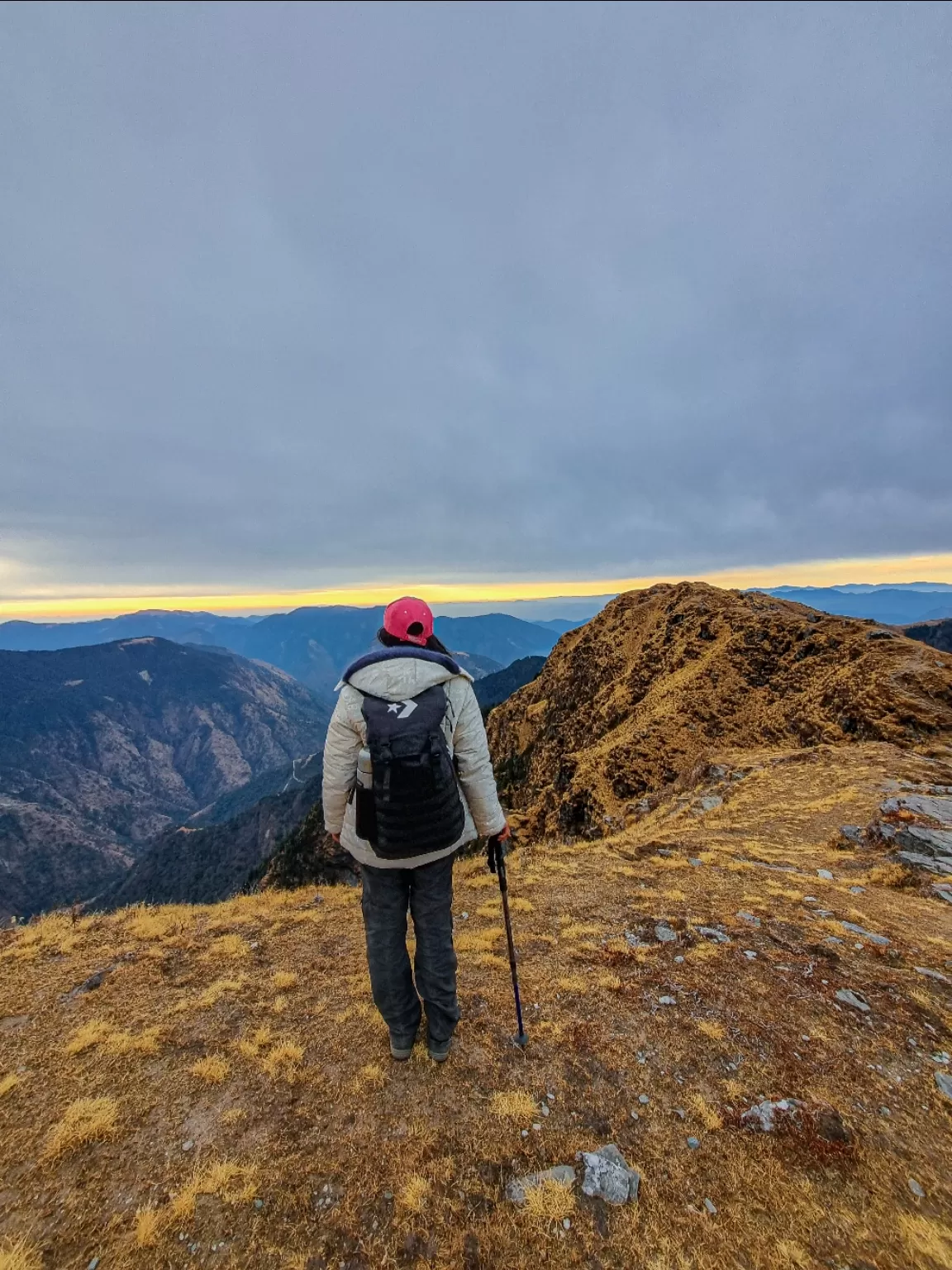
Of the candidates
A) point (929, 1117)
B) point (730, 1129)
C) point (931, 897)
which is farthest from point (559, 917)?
point (931, 897)

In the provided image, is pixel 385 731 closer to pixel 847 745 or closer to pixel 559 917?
pixel 559 917

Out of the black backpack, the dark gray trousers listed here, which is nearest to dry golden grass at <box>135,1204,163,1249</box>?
the dark gray trousers

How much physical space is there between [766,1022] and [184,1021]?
728 cm

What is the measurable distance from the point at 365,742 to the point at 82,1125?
4.44 m

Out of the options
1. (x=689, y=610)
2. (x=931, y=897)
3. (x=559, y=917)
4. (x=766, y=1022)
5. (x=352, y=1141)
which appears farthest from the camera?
(x=689, y=610)

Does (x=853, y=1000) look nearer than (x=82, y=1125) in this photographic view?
No

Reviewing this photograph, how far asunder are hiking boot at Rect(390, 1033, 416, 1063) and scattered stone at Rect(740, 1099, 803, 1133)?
3.40m

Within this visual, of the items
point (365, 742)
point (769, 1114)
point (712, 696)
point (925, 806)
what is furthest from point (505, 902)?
point (712, 696)

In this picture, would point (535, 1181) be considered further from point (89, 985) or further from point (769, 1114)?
point (89, 985)

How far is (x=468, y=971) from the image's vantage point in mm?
7707

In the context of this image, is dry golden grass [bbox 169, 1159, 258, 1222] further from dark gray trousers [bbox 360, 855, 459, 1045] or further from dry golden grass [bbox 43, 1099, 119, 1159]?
dark gray trousers [bbox 360, 855, 459, 1045]

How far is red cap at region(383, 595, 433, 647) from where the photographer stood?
561 cm

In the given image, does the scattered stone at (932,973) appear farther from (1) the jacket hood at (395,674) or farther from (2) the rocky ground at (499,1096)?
(1) the jacket hood at (395,674)

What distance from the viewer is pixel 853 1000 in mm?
6746
